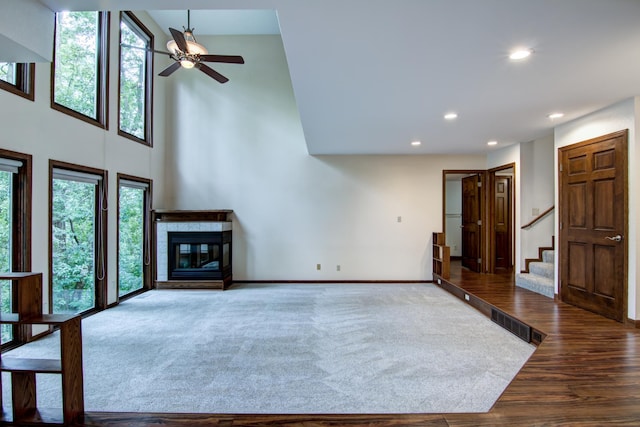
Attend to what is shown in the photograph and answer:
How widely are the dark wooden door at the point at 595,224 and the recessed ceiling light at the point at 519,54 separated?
6.90 ft

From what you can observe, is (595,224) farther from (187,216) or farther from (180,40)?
(187,216)

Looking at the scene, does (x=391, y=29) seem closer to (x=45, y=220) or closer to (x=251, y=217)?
(x=45, y=220)

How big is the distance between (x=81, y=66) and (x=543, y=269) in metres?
7.25

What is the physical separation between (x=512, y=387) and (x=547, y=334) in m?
1.30

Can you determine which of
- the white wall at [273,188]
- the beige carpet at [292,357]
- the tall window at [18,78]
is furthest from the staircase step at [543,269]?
the tall window at [18,78]

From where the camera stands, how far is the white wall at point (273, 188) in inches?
272

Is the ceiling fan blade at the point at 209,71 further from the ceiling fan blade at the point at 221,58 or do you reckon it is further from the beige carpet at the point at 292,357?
the beige carpet at the point at 292,357

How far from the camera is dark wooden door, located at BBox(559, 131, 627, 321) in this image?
12.7 ft

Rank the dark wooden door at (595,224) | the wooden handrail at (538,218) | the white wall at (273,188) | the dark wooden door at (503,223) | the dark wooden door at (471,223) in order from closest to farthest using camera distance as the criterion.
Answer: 1. the dark wooden door at (595,224)
2. the wooden handrail at (538,218)
3. the white wall at (273,188)
4. the dark wooden door at (471,223)
5. the dark wooden door at (503,223)

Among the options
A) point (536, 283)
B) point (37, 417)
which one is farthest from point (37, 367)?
point (536, 283)

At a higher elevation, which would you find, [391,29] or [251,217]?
[391,29]

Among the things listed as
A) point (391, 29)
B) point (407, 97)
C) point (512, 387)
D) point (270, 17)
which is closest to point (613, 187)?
point (407, 97)

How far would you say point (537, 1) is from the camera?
1968 mm

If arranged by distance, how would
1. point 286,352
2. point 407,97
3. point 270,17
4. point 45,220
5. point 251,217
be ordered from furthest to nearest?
point 251,217
point 270,17
point 45,220
point 407,97
point 286,352
